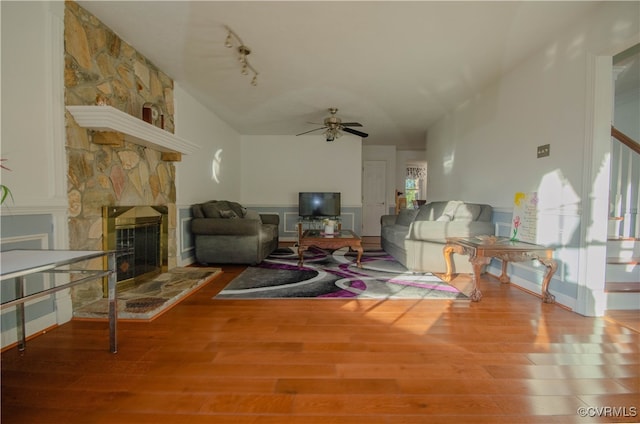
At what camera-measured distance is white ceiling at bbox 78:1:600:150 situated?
86.7 inches

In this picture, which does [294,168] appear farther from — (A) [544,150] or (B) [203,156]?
(A) [544,150]

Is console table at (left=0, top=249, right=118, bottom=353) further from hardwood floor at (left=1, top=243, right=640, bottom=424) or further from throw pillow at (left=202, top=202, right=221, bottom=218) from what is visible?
throw pillow at (left=202, top=202, right=221, bottom=218)

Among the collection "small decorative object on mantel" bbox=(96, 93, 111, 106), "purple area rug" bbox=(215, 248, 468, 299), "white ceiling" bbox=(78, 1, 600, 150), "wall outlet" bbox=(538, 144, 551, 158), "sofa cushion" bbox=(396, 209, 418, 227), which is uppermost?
"white ceiling" bbox=(78, 1, 600, 150)

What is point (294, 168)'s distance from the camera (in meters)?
6.59

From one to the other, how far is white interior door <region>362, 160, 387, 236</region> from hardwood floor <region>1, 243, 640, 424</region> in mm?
5422

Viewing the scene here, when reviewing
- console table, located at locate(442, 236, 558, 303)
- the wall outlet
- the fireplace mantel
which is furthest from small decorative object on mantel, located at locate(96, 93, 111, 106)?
the wall outlet

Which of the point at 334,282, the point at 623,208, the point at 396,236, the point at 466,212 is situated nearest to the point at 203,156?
the point at 334,282

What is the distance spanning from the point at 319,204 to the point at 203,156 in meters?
2.66

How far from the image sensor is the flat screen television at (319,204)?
20.5 feet

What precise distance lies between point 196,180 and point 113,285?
2.97 m

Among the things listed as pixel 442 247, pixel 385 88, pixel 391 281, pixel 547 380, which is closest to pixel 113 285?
pixel 547 380

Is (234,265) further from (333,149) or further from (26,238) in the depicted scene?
(333,149)

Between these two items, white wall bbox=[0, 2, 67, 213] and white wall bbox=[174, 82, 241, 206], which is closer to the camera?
white wall bbox=[0, 2, 67, 213]

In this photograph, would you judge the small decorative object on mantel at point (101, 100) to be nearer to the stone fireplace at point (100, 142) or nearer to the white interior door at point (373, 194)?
the stone fireplace at point (100, 142)
